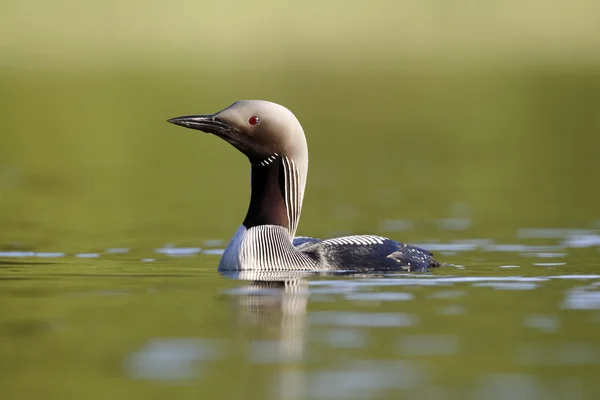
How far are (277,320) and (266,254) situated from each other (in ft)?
7.18

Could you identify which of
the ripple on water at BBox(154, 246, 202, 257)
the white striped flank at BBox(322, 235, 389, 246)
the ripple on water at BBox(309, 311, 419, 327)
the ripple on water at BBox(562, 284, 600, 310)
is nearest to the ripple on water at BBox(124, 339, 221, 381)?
the ripple on water at BBox(309, 311, 419, 327)

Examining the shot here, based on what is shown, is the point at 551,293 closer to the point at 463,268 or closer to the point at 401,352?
the point at 463,268

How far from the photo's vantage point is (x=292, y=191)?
37.7ft

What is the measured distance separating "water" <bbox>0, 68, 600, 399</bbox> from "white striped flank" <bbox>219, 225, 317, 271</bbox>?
0.86 ft

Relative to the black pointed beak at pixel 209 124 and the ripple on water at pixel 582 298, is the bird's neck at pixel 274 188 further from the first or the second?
the ripple on water at pixel 582 298

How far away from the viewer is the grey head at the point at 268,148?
11.3 meters

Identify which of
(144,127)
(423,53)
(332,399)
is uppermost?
(423,53)

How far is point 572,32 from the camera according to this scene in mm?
75375

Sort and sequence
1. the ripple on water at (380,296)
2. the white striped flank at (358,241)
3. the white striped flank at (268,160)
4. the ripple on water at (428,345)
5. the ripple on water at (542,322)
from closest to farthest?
1. the ripple on water at (428,345)
2. the ripple on water at (542,322)
3. the ripple on water at (380,296)
4. the white striped flank at (268,160)
5. the white striped flank at (358,241)

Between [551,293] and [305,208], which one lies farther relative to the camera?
[305,208]

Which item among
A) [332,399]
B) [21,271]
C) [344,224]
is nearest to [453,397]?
[332,399]

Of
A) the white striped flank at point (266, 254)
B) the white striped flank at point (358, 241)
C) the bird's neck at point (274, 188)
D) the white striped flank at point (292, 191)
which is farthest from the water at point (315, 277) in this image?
the white striped flank at point (292, 191)

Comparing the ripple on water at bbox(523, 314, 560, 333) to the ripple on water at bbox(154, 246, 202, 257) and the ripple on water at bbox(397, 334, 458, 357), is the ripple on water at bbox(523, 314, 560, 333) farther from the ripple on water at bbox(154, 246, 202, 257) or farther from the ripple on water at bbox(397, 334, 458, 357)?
the ripple on water at bbox(154, 246, 202, 257)

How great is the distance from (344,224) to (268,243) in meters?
4.38
